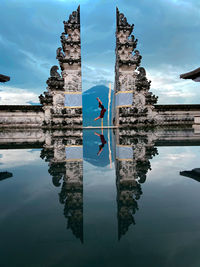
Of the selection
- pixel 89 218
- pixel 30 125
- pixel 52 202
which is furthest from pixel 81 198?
pixel 30 125

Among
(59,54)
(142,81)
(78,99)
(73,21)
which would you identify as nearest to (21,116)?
(78,99)

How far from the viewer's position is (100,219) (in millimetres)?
1626

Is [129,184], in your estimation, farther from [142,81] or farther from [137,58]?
[137,58]

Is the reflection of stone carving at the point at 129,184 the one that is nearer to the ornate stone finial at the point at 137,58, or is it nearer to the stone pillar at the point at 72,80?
the stone pillar at the point at 72,80

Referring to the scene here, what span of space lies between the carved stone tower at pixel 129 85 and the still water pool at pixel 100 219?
48.1 feet

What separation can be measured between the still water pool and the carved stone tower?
14.7 metres

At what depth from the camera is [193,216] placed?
1.69m

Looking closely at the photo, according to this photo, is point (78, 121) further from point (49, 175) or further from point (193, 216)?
point (193, 216)


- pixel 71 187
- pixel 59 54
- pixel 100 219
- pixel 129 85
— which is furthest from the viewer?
pixel 129 85

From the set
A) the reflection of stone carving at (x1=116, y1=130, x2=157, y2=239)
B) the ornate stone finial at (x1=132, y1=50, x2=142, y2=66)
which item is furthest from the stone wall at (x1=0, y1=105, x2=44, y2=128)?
the reflection of stone carving at (x1=116, y1=130, x2=157, y2=239)

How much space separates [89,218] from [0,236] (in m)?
0.65

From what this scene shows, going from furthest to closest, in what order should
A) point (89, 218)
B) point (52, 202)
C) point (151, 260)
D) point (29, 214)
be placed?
1. point (52, 202)
2. point (29, 214)
3. point (89, 218)
4. point (151, 260)

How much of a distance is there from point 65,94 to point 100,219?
1577 centimetres

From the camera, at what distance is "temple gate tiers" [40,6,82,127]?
655 inches
